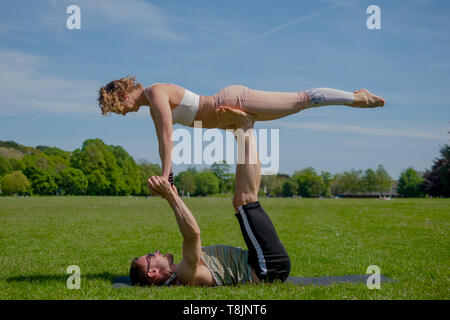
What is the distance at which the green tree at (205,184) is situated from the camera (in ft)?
314

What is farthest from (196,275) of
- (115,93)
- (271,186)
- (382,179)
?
Result: (271,186)

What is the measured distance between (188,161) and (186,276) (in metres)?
1.91

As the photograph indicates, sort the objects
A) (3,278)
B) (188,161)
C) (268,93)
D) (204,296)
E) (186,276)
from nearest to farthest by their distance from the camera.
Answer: (204,296) → (186,276) → (268,93) → (3,278) → (188,161)

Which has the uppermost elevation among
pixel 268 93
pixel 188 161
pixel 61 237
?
pixel 268 93

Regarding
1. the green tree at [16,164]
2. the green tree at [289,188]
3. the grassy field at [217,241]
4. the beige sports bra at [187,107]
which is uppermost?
Answer: the green tree at [16,164]

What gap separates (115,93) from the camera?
17.3ft

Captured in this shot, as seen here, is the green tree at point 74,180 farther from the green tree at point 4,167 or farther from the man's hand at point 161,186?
the man's hand at point 161,186

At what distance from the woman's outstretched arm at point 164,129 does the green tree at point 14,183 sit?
211ft

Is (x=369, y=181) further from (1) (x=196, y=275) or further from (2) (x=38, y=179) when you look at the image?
(1) (x=196, y=275)

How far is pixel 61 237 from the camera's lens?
1107 centimetres

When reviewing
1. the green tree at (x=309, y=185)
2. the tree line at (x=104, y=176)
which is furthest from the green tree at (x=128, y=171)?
the green tree at (x=309, y=185)
